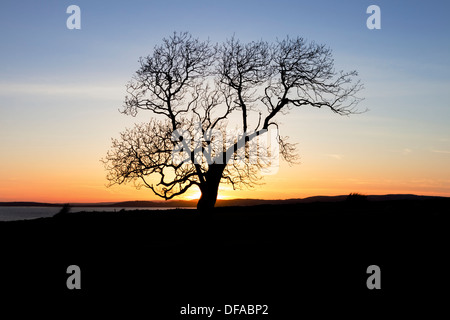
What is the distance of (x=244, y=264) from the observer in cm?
1642

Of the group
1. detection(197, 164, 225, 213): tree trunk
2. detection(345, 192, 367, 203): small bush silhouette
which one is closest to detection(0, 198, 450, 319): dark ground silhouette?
detection(197, 164, 225, 213): tree trunk

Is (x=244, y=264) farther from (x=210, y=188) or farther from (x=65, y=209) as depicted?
(x=65, y=209)

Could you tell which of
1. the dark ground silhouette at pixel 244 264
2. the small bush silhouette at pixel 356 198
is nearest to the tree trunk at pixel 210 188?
the dark ground silhouette at pixel 244 264

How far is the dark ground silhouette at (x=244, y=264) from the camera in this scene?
12555mm

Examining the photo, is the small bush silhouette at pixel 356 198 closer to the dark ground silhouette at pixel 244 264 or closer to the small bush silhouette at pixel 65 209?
the dark ground silhouette at pixel 244 264

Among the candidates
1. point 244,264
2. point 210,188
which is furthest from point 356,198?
point 244,264

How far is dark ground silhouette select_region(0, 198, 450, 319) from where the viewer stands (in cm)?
1255

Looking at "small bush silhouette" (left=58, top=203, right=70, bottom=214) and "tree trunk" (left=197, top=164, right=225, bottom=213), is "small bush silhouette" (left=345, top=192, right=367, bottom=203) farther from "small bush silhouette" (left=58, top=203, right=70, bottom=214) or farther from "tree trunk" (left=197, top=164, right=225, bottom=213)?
"small bush silhouette" (left=58, top=203, right=70, bottom=214)

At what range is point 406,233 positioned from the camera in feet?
67.2

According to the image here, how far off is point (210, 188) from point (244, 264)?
1154cm

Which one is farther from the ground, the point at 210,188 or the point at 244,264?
the point at 210,188

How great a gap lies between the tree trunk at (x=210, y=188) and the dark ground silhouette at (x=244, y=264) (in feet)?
4.82
